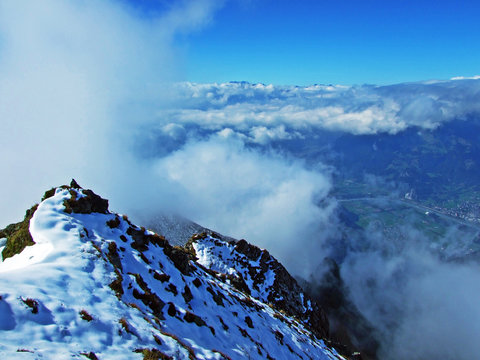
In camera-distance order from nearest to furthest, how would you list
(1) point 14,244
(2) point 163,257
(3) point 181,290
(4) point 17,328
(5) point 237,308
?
(4) point 17,328 < (1) point 14,244 < (3) point 181,290 < (2) point 163,257 < (5) point 237,308

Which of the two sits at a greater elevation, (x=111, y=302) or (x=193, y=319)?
(x=193, y=319)

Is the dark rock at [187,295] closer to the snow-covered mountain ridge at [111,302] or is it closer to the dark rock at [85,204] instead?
the snow-covered mountain ridge at [111,302]

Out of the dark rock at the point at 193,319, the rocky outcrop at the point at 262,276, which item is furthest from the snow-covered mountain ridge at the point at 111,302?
the rocky outcrop at the point at 262,276

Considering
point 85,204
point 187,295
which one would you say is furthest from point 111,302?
point 85,204

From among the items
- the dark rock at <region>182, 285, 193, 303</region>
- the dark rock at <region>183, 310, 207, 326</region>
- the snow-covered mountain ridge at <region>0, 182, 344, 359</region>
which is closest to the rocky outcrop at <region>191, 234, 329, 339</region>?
the snow-covered mountain ridge at <region>0, 182, 344, 359</region>

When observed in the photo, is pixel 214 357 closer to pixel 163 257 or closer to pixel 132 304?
pixel 132 304

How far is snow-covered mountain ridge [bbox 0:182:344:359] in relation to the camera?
14125mm

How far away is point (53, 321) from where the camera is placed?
48.2 feet

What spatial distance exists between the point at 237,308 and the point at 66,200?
77.3 feet

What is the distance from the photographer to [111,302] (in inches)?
719

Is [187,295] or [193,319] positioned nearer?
[193,319]

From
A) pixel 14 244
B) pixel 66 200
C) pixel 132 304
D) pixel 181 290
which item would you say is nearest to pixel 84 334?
pixel 132 304

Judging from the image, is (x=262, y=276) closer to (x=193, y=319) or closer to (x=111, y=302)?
(x=193, y=319)

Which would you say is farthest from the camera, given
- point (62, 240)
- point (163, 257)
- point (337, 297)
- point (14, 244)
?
point (337, 297)
